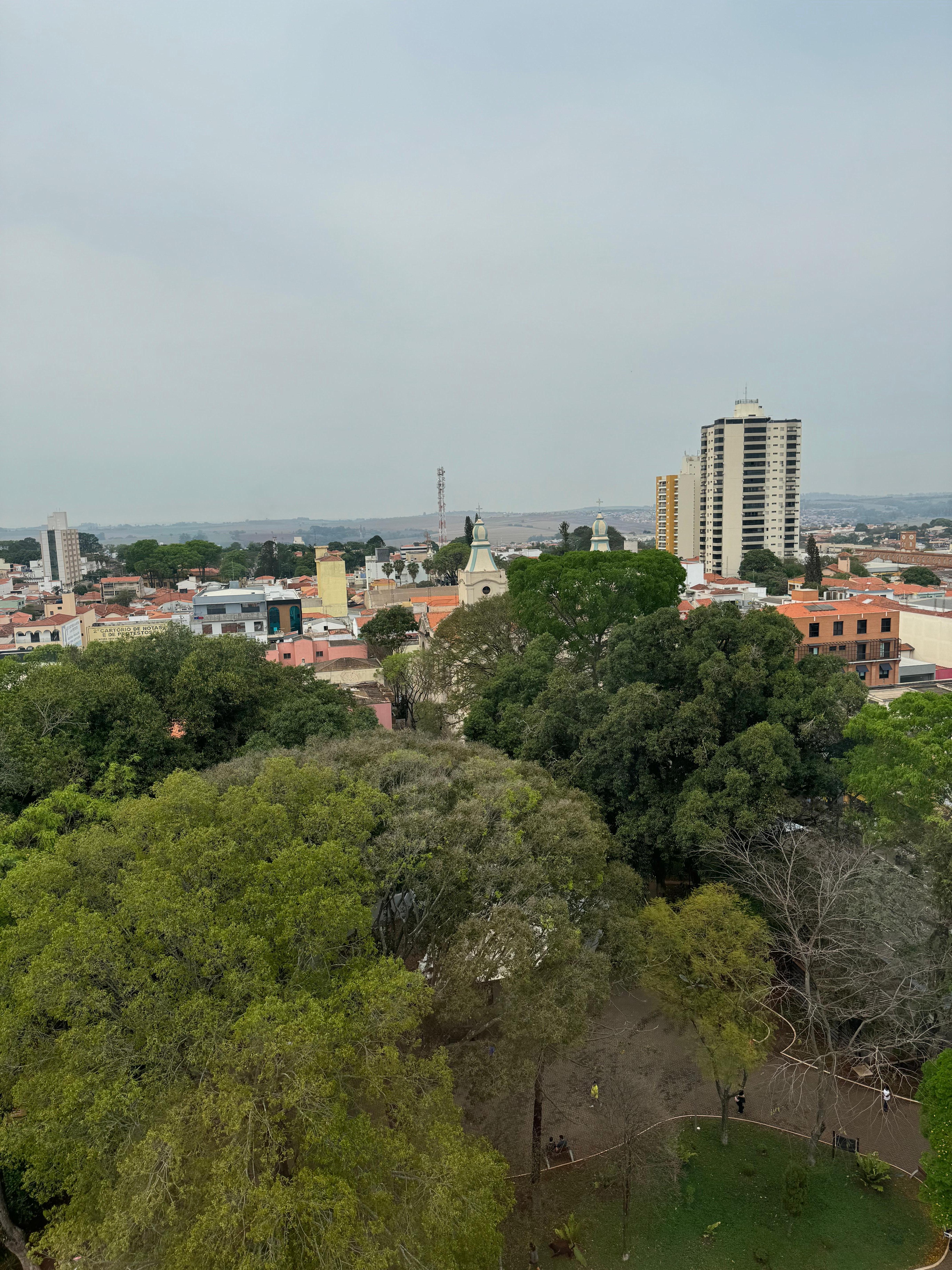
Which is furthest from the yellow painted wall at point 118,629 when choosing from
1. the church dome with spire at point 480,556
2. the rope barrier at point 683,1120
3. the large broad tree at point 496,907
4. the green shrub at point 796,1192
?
the green shrub at point 796,1192

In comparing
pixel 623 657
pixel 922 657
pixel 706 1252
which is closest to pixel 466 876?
pixel 706 1252

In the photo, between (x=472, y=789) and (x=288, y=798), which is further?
(x=472, y=789)

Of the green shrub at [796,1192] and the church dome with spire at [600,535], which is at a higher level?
the church dome with spire at [600,535]

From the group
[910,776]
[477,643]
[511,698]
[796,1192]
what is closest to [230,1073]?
[796,1192]

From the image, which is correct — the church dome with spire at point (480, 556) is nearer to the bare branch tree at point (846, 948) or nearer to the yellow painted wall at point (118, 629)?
the yellow painted wall at point (118, 629)

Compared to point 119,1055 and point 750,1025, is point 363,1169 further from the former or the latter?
point 750,1025

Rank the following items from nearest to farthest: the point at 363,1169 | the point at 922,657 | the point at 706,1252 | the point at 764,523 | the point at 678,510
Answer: the point at 363,1169 < the point at 706,1252 < the point at 922,657 < the point at 764,523 < the point at 678,510
